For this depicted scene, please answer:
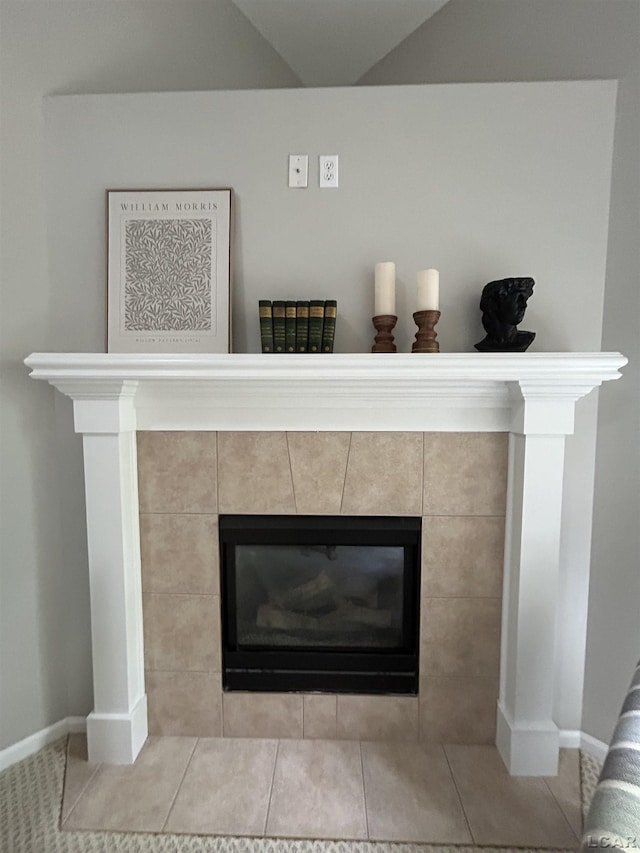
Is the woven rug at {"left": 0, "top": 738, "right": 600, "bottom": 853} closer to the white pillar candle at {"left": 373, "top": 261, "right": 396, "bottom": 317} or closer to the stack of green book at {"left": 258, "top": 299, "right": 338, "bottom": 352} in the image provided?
the stack of green book at {"left": 258, "top": 299, "right": 338, "bottom": 352}

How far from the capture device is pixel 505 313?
52.3 inches

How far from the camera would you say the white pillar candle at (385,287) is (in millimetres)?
1376

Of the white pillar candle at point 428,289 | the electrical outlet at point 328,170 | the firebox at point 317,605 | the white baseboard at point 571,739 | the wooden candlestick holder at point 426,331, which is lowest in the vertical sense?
the white baseboard at point 571,739

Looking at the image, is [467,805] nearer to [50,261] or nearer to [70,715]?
[70,715]

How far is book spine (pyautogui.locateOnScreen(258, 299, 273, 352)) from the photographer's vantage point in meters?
1.38

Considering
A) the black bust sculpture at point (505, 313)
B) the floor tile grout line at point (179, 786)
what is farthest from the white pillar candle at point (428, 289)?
the floor tile grout line at point (179, 786)

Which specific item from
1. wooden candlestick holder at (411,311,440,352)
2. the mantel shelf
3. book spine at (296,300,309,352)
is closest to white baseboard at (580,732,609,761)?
the mantel shelf

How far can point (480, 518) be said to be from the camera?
4.85 ft

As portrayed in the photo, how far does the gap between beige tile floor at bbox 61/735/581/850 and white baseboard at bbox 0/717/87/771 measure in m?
0.07

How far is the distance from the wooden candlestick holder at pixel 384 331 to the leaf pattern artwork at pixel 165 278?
1.81 ft

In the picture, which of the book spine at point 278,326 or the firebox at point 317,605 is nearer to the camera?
the book spine at point 278,326

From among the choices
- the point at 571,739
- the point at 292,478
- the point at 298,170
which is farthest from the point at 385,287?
the point at 571,739

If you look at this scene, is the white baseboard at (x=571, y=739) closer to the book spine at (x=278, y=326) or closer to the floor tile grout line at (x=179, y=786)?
the floor tile grout line at (x=179, y=786)

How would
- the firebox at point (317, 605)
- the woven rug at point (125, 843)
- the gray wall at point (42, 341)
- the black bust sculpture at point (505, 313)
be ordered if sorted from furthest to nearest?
1. the firebox at point (317, 605)
2. the gray wall at point (42, 341)
3. the black bust sculpture at point (505, 313)
4. the woven rug at point (125, 843)
